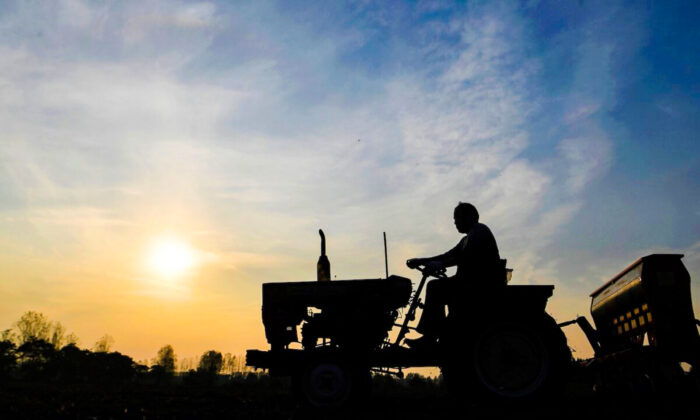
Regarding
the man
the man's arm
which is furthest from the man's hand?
the man

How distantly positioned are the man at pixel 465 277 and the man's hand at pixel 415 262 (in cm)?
23

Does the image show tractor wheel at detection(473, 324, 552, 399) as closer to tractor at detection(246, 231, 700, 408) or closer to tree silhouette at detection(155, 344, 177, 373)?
tractor at detection(246, 231, 700, 408)

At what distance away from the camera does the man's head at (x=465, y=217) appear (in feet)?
18.8

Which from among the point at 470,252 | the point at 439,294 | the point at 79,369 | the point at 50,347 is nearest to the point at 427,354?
the point at 439,294

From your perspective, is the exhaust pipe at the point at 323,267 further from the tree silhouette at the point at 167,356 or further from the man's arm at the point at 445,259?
the tree silhouette at the point at 167,356

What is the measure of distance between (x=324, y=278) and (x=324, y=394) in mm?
1935

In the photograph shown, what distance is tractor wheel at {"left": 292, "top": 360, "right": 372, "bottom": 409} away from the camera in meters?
5.27

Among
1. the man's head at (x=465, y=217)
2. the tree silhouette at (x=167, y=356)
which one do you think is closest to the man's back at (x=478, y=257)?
the man's head at (x=465, y=217)

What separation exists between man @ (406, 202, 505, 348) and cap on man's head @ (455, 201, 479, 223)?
37 cm

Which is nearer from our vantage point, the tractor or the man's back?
the tractor

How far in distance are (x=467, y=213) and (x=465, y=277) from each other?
0.95m

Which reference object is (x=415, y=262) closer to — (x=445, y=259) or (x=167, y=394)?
(x=445, y=259)

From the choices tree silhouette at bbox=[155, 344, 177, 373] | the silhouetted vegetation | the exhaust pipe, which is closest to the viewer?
the silhouetted vegetation

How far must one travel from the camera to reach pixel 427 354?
5211 millimetres
